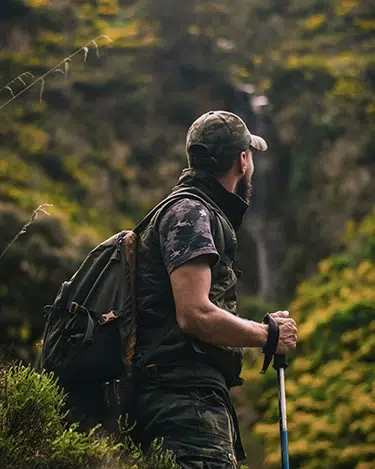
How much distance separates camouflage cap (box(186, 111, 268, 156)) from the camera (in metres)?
3.76

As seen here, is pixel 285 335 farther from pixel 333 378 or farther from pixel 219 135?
pixel 333 378

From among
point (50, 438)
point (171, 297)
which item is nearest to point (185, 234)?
point (171, 297)

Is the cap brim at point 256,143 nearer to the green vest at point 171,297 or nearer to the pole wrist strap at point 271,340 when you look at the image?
the green vest at point 171,297

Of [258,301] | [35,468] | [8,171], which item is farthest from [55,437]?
[258,301]

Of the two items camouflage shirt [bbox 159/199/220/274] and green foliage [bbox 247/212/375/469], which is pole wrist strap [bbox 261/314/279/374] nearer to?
camouflage shirt [bbox 159/199/220/274]

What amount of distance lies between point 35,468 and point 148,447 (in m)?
0.58

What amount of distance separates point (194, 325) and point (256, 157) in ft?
49.5

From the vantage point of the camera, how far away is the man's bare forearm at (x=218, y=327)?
329 cm

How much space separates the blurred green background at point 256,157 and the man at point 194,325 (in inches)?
252

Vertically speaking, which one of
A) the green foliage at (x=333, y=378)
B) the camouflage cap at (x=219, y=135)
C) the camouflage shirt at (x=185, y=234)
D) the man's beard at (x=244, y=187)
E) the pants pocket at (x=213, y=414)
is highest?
the camouflage cap at (x=219, y=135)

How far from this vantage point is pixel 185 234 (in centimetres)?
334

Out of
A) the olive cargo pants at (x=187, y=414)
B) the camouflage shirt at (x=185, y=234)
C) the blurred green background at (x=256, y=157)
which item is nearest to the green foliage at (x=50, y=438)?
the olive cargo pants at (x=187, y=414)

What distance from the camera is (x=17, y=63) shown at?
53.5 feet

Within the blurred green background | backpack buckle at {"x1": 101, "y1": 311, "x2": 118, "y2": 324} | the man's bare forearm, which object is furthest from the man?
the blurred green background
